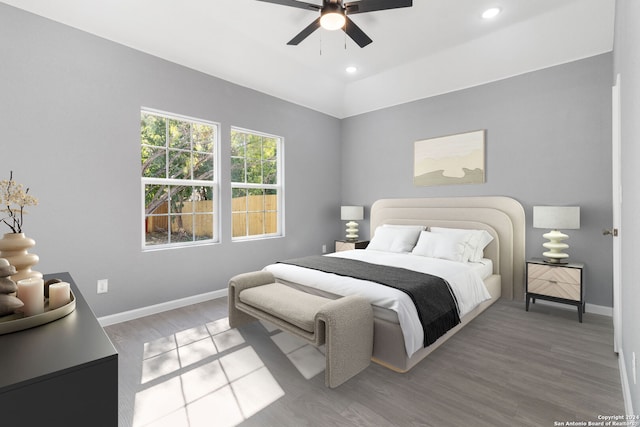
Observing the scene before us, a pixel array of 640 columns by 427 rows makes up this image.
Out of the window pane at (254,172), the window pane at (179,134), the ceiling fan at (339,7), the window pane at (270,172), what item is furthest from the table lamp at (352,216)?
the ceiling fan at (339,7)

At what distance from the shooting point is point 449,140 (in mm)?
4336

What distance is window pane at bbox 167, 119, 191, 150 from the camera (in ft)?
11.9

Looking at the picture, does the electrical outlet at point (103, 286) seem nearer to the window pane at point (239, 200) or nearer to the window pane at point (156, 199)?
the window pane at point (156, 199)

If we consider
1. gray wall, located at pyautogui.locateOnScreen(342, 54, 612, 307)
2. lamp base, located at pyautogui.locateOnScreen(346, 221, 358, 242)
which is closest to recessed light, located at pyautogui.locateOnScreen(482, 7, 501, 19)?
gray wall, located at pyautogui.locateOnScreen(342, 54, 612, 307)

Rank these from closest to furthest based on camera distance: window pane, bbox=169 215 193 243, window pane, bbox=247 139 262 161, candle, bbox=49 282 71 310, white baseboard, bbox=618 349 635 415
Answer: candle, bbox=49 282 71 310
white baseboard, bbox=618 349 635 415
window pane, bbox=169 215 193 243
window pane, bbox=247 139 262 161

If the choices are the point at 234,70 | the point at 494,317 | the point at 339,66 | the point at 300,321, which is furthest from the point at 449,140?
the point at 300,321

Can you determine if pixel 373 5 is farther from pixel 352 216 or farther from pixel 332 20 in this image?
pixel 352 216

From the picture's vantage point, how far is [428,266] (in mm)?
3064

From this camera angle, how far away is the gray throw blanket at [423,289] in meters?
2.32

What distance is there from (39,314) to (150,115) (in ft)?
9.88

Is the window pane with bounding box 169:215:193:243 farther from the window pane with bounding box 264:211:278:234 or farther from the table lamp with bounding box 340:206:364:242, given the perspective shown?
the table lamp with bounding box 340:206:364:242

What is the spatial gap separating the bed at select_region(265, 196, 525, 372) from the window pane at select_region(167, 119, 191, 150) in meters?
1.82

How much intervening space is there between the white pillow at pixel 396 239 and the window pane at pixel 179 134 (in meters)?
2.73

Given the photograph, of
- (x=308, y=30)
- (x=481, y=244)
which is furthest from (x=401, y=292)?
(x=308, y=30)
